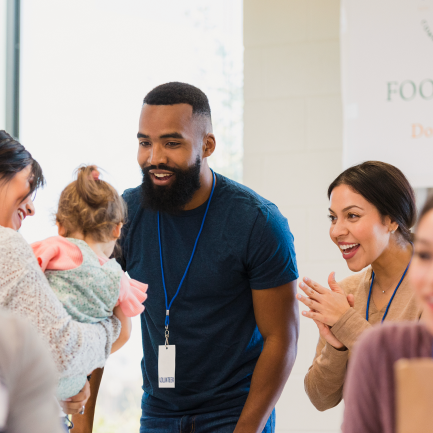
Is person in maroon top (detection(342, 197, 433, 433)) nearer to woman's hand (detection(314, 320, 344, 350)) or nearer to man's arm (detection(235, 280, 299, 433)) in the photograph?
woman's hand (detection(314, 320, 344, 350))

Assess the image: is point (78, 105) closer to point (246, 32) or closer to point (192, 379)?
point (246, 32)

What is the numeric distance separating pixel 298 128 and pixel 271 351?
1.24m

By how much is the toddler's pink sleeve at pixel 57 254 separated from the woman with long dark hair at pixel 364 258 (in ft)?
2.13

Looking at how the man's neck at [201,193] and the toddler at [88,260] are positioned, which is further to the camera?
the man's neck at [201,193]

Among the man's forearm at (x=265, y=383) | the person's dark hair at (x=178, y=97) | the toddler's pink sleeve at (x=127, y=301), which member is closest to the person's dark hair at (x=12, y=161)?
the toddler's pink sleeve at (x=127, y=301)

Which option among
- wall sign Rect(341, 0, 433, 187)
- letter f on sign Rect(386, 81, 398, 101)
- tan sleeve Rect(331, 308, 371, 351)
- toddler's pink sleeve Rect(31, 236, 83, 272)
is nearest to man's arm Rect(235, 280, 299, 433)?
tan sleeve Rect(331, 308, 371, 351)

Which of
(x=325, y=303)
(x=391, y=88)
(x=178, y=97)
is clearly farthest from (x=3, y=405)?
(x=391, y=88)

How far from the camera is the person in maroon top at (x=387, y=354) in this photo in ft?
2.86

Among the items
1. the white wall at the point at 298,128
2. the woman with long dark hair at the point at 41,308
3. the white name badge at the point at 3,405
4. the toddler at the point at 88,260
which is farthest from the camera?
the white wall at the point at 298,128

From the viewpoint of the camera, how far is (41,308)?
1255mm

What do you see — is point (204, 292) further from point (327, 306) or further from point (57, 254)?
point (57, 254)

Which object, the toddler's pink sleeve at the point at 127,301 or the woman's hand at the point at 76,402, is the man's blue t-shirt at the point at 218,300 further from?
the woman's hand at the point at 76,402

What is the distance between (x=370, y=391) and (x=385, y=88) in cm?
176

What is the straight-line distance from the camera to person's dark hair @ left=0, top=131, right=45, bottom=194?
150 cm
